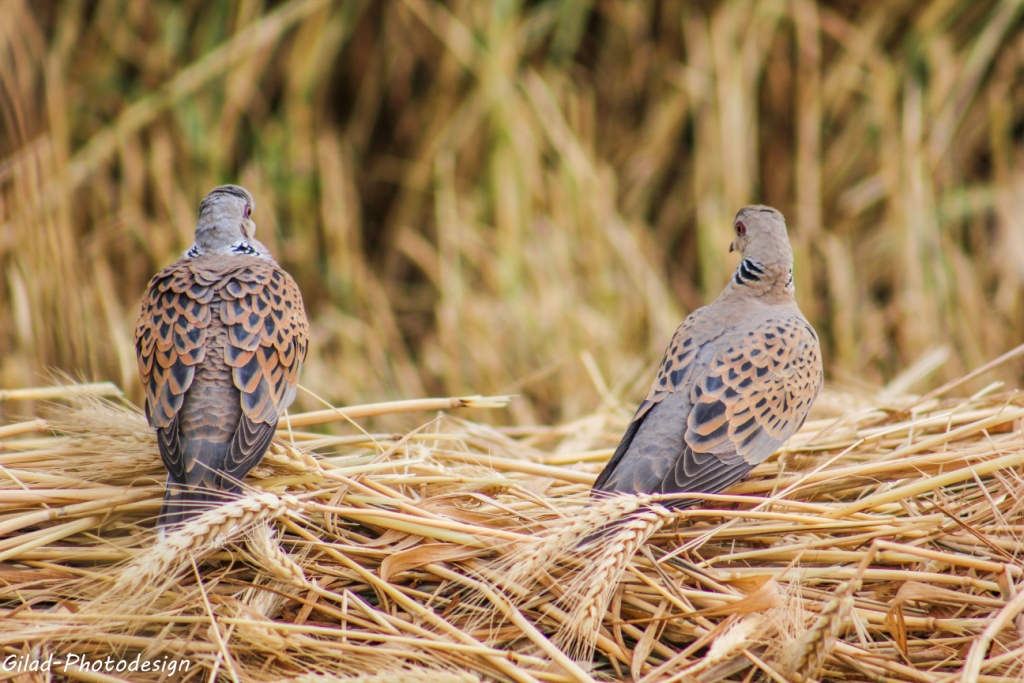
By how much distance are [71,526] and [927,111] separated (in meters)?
5.31

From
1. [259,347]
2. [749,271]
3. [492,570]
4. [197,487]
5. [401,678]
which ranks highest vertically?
[749,271]

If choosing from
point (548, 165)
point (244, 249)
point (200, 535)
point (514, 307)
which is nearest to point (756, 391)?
point (200, 535)

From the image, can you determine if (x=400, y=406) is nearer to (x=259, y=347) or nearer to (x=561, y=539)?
(x=259, y=347)

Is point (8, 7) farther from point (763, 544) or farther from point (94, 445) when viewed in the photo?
point (763, 544)

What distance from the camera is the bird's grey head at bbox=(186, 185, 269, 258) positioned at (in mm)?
3096

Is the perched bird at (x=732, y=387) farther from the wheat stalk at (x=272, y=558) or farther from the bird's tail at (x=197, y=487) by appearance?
the bird's tail at (x=197, y=487)

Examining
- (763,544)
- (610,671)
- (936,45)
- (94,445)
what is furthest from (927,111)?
(94,445)

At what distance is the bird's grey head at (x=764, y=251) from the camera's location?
305 centimetres

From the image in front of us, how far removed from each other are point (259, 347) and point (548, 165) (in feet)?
12.0

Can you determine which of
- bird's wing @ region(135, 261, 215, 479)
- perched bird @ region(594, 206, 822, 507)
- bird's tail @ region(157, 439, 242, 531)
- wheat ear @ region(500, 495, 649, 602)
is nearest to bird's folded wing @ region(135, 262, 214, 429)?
bird's wing @ region(135, 261, 215, 479)

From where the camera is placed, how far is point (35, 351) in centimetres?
375

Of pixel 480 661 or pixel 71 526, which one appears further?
pixel 71 526

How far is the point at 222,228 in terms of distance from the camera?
3.11 m

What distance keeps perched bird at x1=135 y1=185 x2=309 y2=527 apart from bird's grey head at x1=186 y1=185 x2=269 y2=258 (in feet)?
0.25
